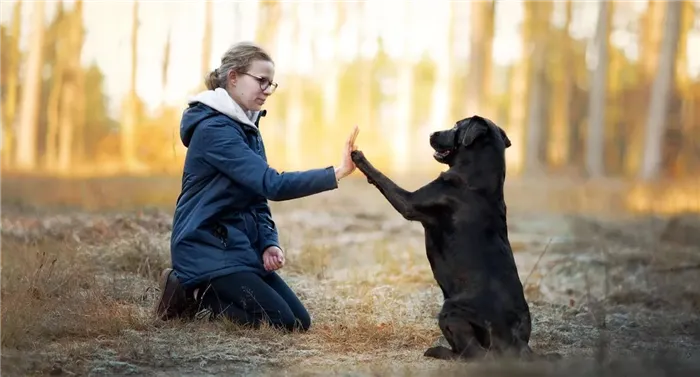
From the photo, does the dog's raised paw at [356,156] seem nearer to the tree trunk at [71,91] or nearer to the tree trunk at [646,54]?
the tree trunk at [646,54]

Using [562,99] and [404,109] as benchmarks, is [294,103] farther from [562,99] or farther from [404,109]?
[562,99]

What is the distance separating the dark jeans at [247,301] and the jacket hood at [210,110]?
40.2 inches

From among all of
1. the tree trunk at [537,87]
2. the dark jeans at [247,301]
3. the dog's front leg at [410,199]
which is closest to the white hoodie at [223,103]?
the dark jeans at [247,301]

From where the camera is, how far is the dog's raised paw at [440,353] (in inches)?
187

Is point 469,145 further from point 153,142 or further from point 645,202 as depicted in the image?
point 153,142

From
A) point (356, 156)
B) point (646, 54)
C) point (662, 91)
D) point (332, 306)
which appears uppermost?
point (646, 54)

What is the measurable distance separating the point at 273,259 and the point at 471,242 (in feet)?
5.43

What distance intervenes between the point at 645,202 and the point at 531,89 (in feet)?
64.7

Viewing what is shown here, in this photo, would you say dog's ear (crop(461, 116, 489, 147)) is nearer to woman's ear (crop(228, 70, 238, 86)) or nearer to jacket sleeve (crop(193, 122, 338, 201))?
jacket sleeve (crop(193, 122, 338, 201))

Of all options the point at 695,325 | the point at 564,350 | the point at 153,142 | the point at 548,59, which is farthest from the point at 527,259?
the point at 548,59

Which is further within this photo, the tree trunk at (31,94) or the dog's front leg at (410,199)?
the tree trunk at (31,94)

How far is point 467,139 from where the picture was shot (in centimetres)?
487

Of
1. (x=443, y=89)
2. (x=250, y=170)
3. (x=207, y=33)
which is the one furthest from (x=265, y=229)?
(x=443, y=89)

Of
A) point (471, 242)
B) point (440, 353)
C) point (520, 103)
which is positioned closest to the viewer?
point (471, 242)
